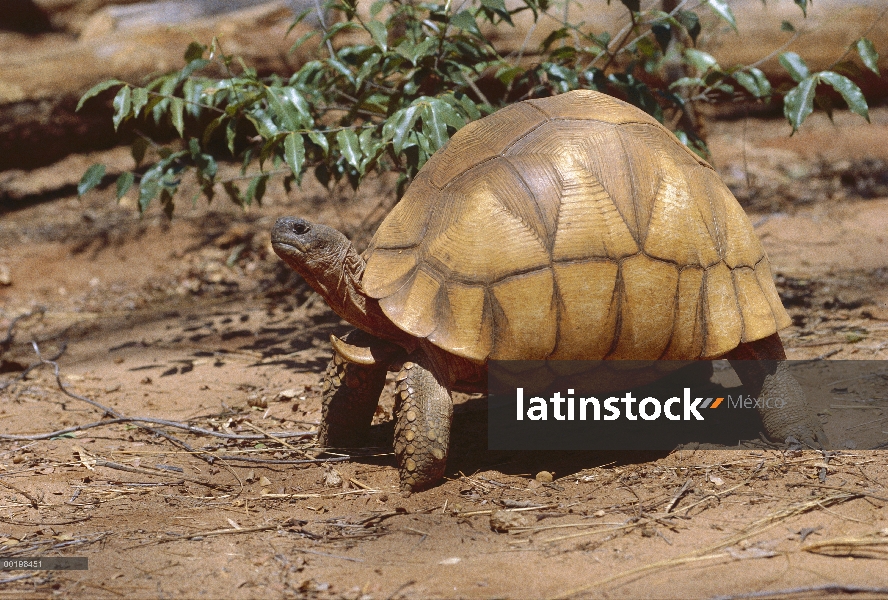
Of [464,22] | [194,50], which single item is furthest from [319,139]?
[194,50]

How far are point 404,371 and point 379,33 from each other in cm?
160

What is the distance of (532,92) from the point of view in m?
4.17

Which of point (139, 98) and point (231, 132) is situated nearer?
point (139, 98)

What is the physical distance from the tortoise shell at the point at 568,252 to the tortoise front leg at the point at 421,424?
0.62 ft

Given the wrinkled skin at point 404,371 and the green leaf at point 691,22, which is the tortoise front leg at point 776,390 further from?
the green leaf at point 691,22

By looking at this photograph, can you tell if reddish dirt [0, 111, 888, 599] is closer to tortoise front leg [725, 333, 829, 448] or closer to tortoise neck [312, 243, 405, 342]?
A: tortoise front leg [725, 333, 829, 448]

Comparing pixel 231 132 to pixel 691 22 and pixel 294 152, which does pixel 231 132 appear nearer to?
pixel 294 152

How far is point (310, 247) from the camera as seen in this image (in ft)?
9.71

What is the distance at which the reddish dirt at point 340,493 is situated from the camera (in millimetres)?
2293

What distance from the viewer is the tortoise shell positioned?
279 centimetres

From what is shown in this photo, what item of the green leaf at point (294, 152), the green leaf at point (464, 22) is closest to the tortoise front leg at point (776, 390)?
the green leaf at point (464, 22)

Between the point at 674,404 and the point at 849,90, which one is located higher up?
the point at 849,90

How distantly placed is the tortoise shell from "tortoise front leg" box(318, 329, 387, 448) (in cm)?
47

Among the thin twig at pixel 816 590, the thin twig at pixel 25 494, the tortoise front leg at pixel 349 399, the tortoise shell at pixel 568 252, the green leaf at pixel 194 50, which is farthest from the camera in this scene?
the green leaf at pixel 194 50
